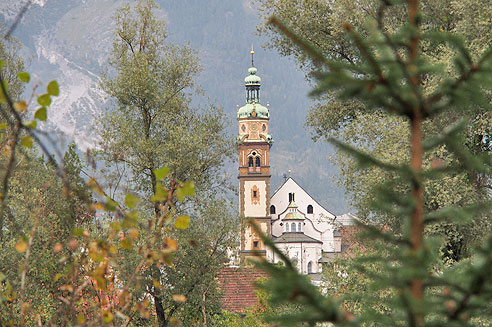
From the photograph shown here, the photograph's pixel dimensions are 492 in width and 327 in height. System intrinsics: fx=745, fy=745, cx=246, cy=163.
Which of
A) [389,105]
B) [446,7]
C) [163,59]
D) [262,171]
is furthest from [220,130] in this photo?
[262,171]

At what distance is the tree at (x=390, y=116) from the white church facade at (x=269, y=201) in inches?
2958

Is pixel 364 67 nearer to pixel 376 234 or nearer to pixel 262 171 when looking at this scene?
pixel 376 234

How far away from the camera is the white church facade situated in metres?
105

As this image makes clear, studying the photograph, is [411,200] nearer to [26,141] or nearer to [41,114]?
[41,114]

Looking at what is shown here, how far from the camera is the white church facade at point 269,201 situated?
105 meters

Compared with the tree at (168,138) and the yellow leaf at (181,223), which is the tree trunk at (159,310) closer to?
the tree at (168,138)

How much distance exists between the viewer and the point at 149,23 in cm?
2794

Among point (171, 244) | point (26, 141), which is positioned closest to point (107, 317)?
point (171, 244)

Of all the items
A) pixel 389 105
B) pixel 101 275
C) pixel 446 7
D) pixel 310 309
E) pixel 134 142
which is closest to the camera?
pixel 310 309

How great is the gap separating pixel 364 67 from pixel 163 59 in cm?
2516

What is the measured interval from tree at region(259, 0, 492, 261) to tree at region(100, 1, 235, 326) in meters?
4.10

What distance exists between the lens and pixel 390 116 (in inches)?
794

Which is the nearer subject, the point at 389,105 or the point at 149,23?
the point at 389,105

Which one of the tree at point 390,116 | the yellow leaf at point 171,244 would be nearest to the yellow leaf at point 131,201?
the yellow leaf at point 171,244
